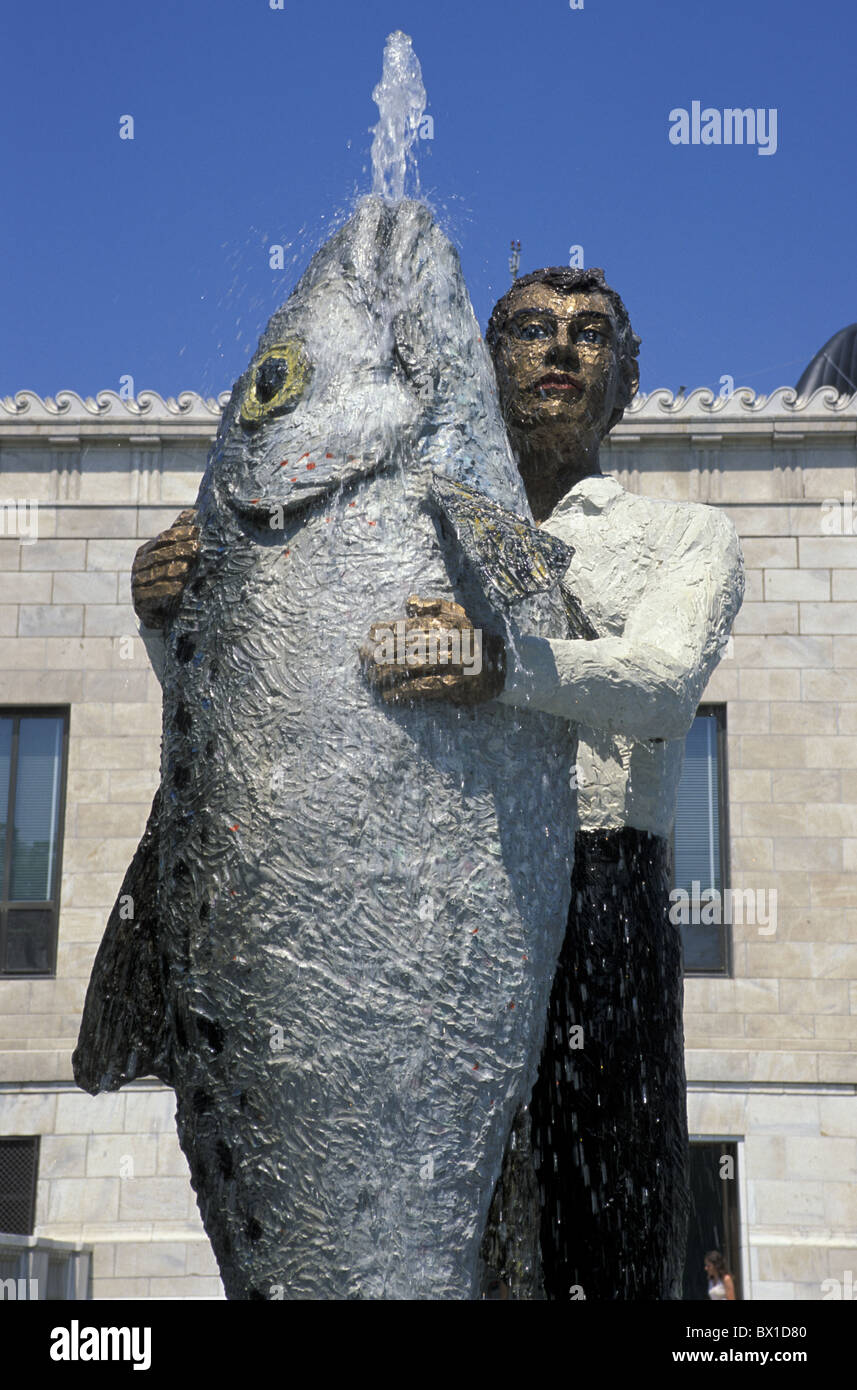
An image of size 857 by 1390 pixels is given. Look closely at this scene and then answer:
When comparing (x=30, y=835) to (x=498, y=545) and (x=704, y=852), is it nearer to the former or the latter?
(x=704, y=852)

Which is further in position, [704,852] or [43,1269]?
[704,852]

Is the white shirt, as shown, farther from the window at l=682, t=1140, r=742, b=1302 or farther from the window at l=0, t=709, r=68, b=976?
the window at l=0, t=709, r=68, b=976

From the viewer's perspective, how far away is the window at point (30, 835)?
659 inches

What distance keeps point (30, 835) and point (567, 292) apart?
14.0 metres

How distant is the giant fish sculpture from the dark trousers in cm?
45

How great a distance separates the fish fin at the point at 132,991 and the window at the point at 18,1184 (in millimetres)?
13567

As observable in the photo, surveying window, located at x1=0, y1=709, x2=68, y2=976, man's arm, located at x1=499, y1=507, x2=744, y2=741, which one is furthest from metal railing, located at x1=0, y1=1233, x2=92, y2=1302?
man's arm, located at x1=499, y1=507, x2=744, y2=741

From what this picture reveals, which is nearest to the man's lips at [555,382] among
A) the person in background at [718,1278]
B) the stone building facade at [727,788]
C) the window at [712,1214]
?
the window at [712,1214]

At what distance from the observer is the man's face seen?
12.9ft

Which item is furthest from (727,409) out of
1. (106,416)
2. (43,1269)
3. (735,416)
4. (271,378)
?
(271,378)

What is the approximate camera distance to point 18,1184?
52.5 feet

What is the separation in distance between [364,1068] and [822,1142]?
45.7 feet

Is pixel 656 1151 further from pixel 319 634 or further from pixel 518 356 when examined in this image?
pixel 518 356

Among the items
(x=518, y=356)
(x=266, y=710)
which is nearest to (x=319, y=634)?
(x=266, y=710)
